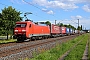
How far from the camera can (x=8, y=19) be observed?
4806 cm

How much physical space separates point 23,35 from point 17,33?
122cm

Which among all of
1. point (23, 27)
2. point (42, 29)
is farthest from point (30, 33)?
point (42, 29)

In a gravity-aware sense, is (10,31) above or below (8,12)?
below

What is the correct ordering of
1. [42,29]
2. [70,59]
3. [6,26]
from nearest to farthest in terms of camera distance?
1. [70,59]
2. [42,29]
3. [6,26]

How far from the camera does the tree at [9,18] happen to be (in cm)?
4722

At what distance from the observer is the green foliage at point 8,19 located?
4722 cm

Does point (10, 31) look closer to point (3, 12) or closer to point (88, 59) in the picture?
point (3, 12)

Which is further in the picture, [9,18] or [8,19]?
[9,18]

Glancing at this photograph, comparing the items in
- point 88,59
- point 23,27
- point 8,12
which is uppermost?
point 8,12

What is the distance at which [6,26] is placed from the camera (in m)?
47.3

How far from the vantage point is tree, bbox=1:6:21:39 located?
47.2m

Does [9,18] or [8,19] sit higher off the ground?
[9,18]

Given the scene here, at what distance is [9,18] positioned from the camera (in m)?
48.7

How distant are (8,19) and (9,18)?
66 cm
